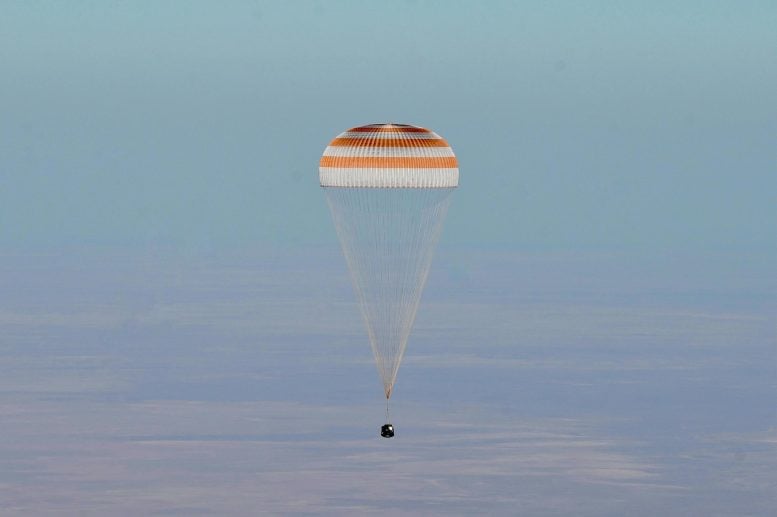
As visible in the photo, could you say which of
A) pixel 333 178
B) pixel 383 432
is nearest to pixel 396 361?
pixel 383 432

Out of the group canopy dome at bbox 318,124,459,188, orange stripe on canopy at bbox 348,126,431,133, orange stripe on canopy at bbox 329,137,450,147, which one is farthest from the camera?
orange stripe on canopy at bbox 348,126,431,133

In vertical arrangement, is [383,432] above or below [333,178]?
below

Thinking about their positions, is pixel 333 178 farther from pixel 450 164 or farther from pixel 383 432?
pixel 383 432

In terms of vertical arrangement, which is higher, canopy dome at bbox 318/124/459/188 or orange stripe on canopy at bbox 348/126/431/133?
orange stripe on canopy at bbox 348/126/431/133

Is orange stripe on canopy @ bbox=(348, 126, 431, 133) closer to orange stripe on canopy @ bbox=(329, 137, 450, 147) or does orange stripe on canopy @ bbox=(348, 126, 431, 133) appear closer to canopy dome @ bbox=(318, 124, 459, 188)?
canopy dome @ bbox=(318, 124, 459, 188)

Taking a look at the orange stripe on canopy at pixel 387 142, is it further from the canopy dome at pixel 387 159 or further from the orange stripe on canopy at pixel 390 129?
the orange stripe on canopy at pixel 390 129

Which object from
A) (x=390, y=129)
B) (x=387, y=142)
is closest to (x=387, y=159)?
(x=387, y=142)

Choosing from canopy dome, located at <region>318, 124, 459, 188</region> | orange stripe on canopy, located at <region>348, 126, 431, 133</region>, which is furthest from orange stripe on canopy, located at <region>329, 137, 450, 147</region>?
orange stripe on canopy, located at <region>348, 126, 431, 133</region>

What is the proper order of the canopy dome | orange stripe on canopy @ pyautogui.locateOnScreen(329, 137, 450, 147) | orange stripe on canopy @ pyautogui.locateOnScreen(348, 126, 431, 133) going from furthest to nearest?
orange stripe on canopy @ pyautogui.locateOnScreen(348, 126, 431, 133) < orange stripe on canopy @ pyautogui.locateOnScreen(329, 137, 450, 147) < the canopy dome

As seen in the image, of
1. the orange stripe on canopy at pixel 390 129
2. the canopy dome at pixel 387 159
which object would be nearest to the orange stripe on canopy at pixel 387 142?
the canopy dome at pixel 387 159
